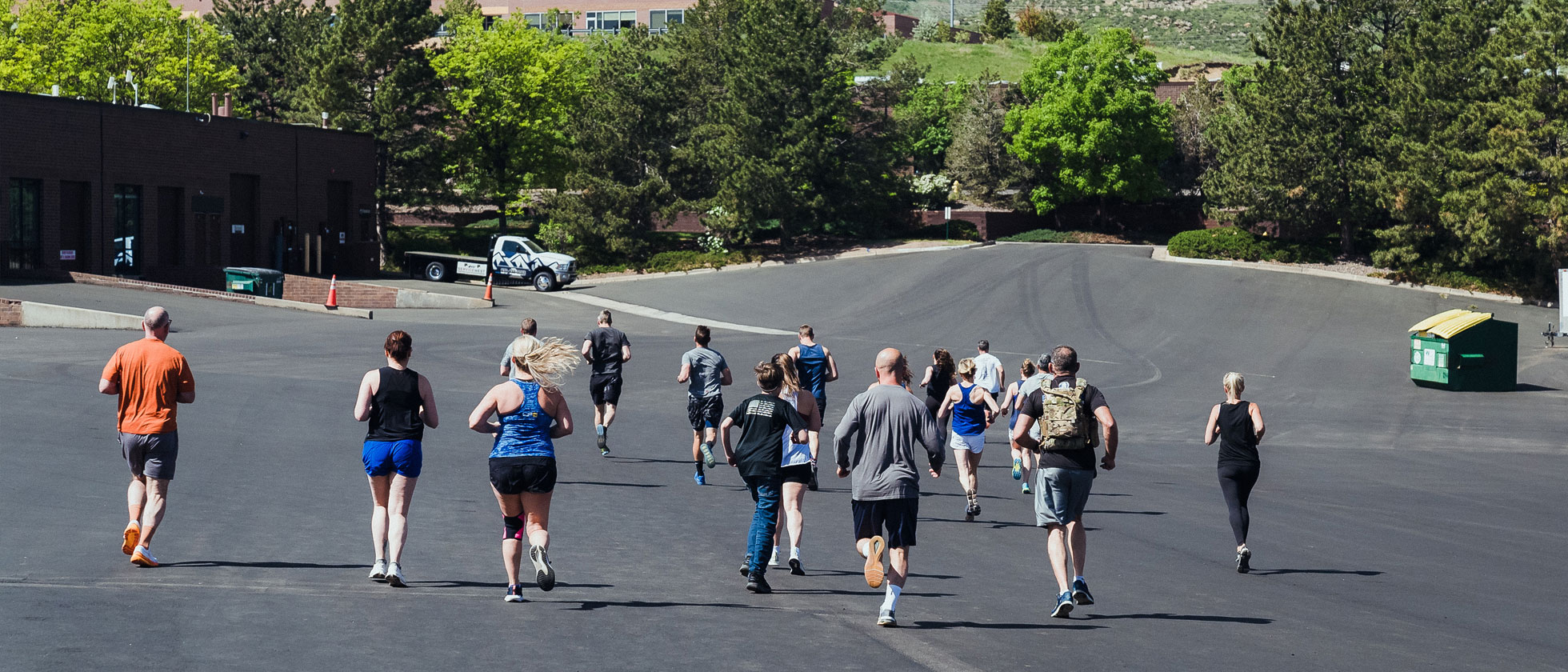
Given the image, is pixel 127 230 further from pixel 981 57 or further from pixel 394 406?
pixel 981 57

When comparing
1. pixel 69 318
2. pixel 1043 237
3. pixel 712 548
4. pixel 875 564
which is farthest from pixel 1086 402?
pixel 1043 237

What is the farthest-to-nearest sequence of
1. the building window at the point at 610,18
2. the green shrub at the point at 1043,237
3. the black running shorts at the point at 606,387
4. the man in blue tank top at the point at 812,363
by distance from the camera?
1. the building window at the point at 610,18
2. the green shrub at the point at 1043,237
3. the black running shorts at the point at 606,387
4. the man in blue tank top at the point at 812,363

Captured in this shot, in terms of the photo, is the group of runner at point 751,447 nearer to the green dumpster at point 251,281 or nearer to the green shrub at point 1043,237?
the green dumpster at point 251,281

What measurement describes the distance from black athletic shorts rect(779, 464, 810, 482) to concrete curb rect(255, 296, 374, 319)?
1150 inches

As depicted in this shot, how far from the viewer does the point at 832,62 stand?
211ft

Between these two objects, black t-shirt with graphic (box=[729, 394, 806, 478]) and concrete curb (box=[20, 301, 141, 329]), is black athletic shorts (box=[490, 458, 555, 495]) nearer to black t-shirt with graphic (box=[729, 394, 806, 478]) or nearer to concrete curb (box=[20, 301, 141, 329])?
black t-shirt with graphic (box=[729, 394, 806, 478])

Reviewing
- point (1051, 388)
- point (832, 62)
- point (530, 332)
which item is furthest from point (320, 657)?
point (832, 62)

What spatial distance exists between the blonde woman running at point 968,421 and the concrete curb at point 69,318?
2392 centimetres

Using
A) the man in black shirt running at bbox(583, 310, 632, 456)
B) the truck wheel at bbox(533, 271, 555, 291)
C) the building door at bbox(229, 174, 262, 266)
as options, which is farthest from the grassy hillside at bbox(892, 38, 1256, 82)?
the man in black shirt running at bbox(583, 310, 632, 456)

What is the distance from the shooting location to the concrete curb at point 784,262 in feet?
182

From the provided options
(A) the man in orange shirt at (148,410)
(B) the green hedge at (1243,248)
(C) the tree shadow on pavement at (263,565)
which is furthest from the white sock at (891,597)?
(B) the green hedge at (1243,248)

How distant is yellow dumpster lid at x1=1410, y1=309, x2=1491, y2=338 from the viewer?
90.6 ft

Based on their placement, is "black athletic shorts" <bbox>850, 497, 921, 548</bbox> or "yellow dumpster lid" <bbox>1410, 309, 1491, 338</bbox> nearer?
"black athletic shorts" <bbox>850, 497, 921, 548</bbox>

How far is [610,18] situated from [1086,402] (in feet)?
359
